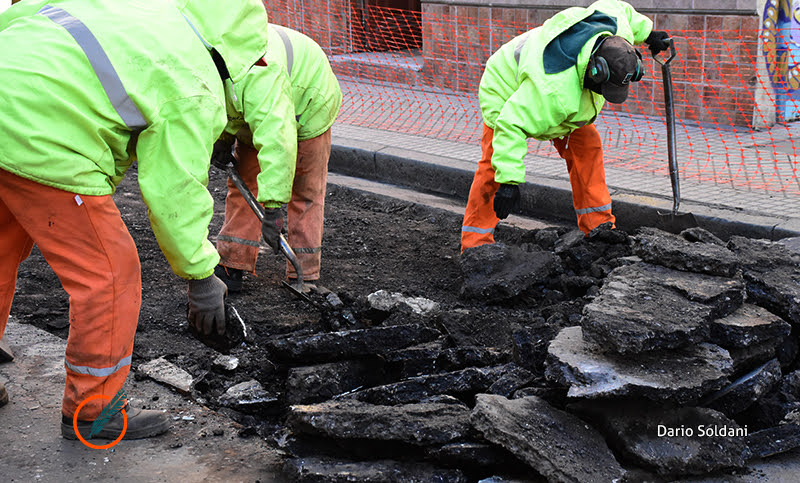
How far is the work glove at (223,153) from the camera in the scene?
15.3 ft

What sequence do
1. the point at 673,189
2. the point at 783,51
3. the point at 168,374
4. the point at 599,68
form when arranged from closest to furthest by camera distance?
the point at 168,374, the point at 599,68, the point at 673,189, the point at 783,51

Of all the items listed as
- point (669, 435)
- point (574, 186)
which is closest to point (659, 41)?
point (574, 186)

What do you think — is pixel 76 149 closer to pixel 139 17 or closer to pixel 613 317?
pixel 139 17

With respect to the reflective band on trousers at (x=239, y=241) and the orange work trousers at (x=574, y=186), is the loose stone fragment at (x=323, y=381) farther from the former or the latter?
the orange work trousers at (x=574, y=186)

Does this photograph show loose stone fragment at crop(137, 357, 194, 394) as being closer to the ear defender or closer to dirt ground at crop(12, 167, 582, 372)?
dirt ground at crop(12, 167, 582, 372)

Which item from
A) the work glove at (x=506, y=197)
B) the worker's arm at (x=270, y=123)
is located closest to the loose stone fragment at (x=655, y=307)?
the work glove at (x=506, y=197)

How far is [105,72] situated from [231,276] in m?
2.31

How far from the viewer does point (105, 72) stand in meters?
2.71

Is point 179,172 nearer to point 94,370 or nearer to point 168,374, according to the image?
point 94,370

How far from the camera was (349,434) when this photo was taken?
293cm

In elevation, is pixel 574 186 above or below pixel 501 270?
above

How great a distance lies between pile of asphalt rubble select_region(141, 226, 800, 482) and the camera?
293 cm

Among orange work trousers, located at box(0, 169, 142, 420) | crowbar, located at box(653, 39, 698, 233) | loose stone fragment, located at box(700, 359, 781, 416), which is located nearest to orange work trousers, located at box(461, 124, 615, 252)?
crowbar, located at box(653, 39, 698, 233)

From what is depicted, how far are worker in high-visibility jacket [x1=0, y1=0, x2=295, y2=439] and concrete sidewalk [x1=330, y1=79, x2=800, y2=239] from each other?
146 inches
